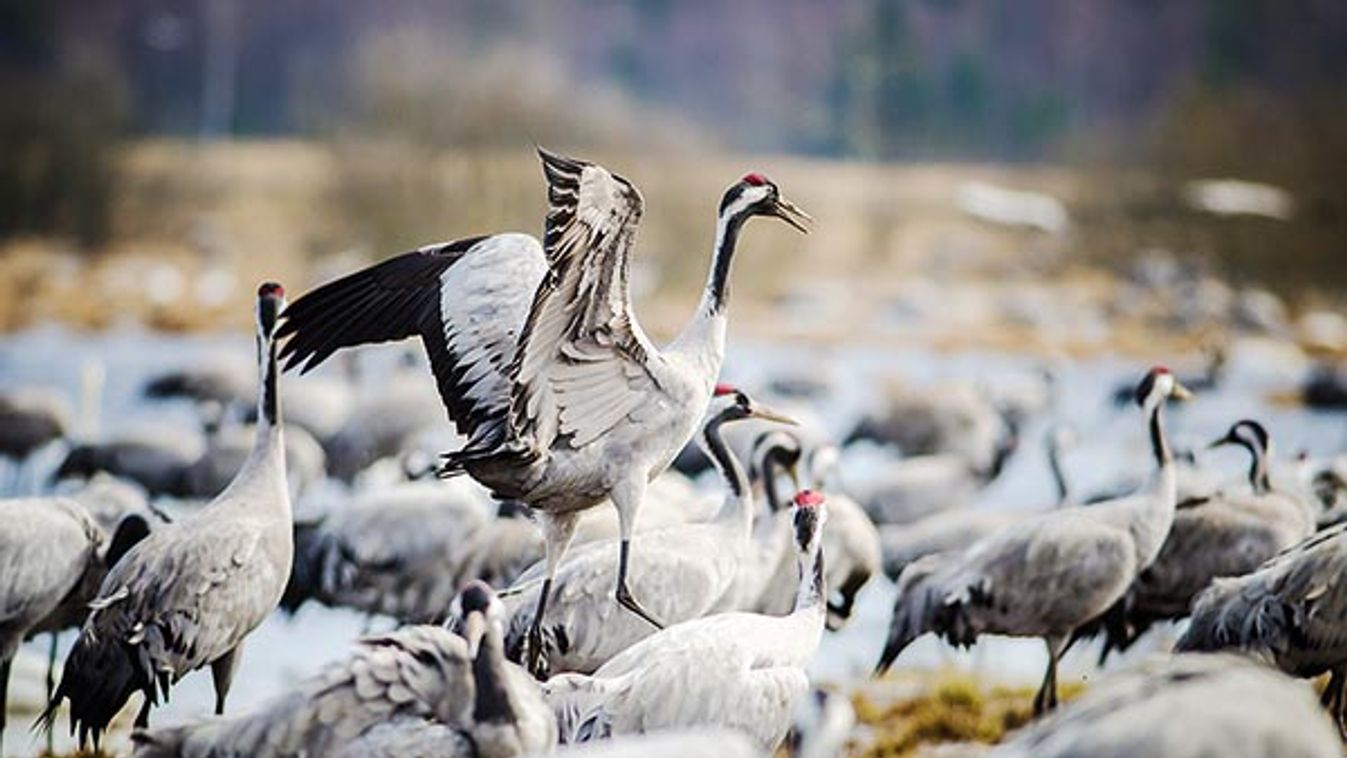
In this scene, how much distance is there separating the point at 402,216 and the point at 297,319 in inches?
647

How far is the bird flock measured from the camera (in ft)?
11.7

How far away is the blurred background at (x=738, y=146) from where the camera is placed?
21.0 m

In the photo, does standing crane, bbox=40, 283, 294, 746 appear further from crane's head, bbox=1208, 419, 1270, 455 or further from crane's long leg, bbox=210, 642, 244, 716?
crane's head, bbox=1208, 419, 1270, 455

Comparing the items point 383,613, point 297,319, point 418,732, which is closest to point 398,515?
point 383,613

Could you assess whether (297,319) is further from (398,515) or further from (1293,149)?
(1293,149)

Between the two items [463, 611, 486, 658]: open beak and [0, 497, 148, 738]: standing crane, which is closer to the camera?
[463, 611, 486, 658]: open beak

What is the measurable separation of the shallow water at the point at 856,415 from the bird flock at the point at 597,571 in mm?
370

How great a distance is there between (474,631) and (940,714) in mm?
2814

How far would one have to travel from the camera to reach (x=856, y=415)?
1410 centimetres

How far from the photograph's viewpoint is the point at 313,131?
82.6 ft

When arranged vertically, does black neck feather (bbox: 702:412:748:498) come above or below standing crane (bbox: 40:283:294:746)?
above

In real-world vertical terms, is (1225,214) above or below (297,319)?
below

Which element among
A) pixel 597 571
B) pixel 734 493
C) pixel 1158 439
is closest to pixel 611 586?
pixel 597 571

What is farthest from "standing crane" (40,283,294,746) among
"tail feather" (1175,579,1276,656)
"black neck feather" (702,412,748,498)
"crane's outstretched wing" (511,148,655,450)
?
"tail feather" (1175,579,1276,656)
